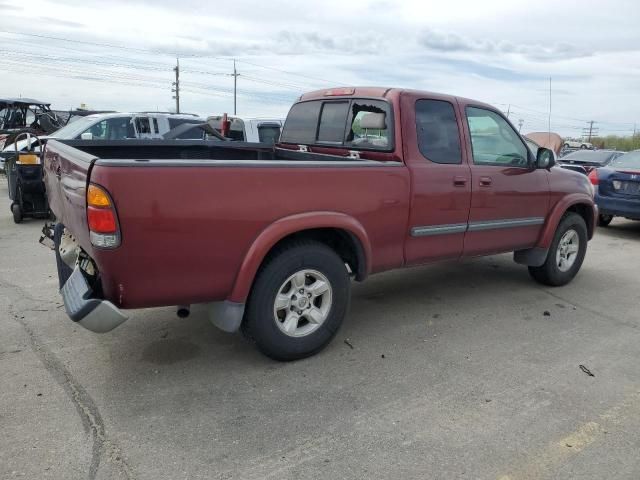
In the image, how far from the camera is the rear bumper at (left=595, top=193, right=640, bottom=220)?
913 centimetres

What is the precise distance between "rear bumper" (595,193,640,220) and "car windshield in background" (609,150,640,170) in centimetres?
70

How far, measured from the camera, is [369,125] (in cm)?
443

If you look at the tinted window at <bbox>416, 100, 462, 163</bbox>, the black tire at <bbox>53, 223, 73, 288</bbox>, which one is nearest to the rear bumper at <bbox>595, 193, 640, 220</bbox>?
the tinted window at <bbox>416, 100, 462, 163</bbox>

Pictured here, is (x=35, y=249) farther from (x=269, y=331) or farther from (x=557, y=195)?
(x=557, y=195)

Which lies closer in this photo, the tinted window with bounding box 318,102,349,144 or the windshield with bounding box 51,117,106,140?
the tinted window with bounding box 318,102,349,144

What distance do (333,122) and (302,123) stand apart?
48cm

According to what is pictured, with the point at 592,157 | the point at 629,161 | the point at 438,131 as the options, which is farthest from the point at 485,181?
the point at 592,157

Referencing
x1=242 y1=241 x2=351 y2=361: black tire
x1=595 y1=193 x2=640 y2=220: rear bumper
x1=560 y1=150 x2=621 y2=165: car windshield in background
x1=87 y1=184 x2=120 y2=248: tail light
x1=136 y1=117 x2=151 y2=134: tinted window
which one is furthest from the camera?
x1=560 y1=150 x2=621 y2=165: car windshield in background

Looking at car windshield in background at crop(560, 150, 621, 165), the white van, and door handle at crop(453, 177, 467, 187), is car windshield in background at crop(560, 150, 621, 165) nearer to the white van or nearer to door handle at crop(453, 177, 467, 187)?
the white van

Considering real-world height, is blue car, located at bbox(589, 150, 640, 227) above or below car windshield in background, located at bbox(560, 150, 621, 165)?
below

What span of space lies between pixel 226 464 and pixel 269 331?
1.03 m

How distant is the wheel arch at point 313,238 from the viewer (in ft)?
11.0

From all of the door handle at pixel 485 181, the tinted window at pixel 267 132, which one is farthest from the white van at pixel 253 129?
the door handle at pixel 485 181

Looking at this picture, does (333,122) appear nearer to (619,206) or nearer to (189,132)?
(189,132)
